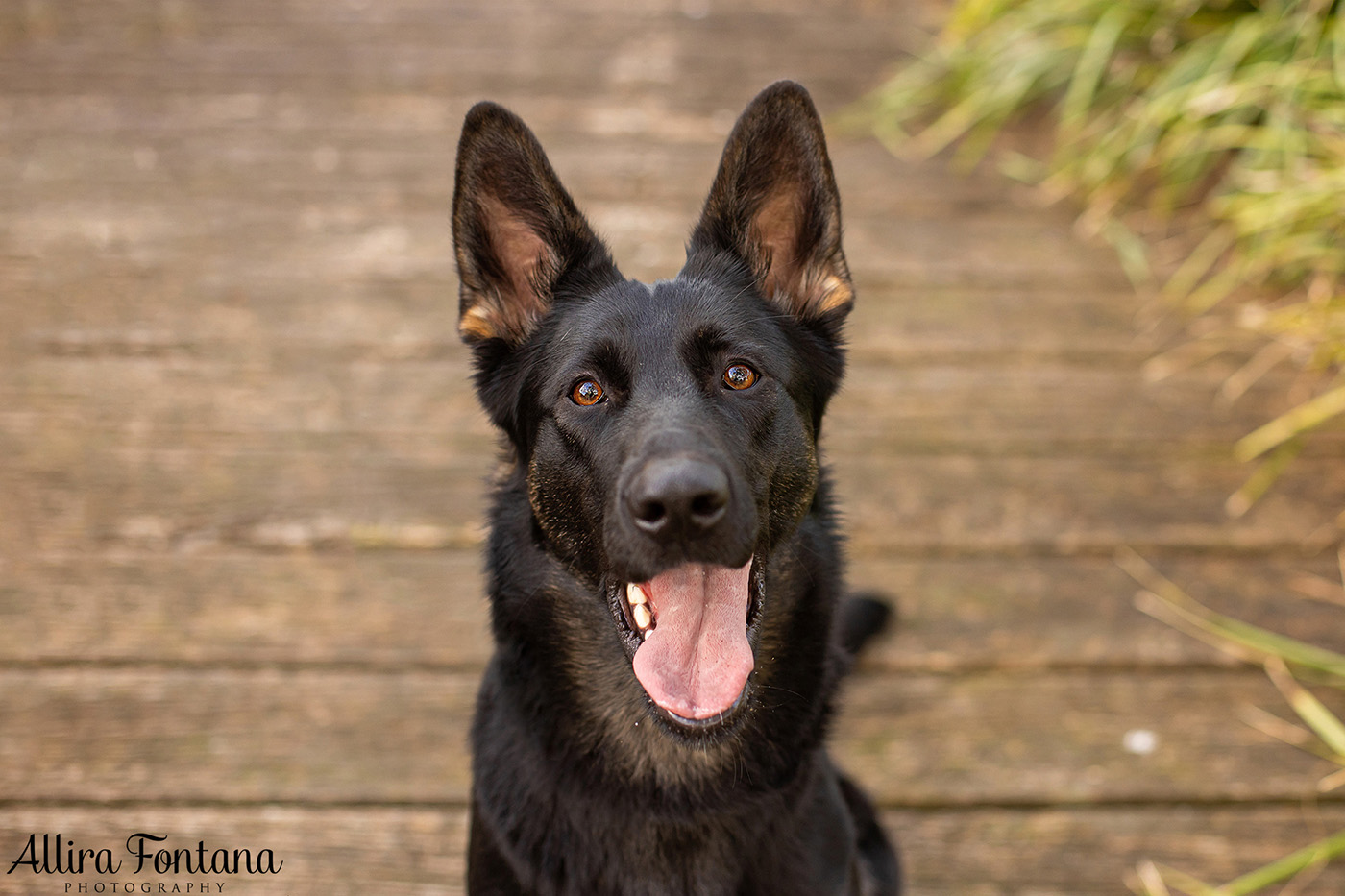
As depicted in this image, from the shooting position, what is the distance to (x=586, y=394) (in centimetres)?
197

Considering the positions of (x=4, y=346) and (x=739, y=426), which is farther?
(x=4, y=346)

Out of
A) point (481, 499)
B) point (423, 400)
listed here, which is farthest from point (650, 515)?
point (423, 400)

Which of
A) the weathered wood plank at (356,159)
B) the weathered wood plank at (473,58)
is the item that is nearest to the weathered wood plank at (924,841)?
the weathered wood plank at (356,159)

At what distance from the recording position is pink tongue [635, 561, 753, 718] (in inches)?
68.5

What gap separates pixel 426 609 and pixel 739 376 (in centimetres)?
139

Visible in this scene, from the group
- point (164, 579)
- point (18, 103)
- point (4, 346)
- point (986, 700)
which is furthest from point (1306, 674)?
point (18, 103)

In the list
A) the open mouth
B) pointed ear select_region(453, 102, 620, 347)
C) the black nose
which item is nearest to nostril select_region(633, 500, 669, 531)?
the black nose

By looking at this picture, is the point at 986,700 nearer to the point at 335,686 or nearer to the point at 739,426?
the point at 739,426

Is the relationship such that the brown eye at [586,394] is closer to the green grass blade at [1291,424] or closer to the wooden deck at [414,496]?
the wooden deck at [414,496]

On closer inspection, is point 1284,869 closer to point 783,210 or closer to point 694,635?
point 694,635

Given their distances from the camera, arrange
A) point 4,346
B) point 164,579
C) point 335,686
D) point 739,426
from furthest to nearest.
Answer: point 4,346, point 164,579, point 335,686, point 739,426

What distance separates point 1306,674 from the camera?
2744 millimetres

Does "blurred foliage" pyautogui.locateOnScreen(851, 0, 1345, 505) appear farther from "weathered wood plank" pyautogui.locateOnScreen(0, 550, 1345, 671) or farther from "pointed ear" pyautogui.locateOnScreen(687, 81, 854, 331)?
"pointed ear" pyautogui.locateOnScreen(687, 81, 854, 331)

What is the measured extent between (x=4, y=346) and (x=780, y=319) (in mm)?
3080
